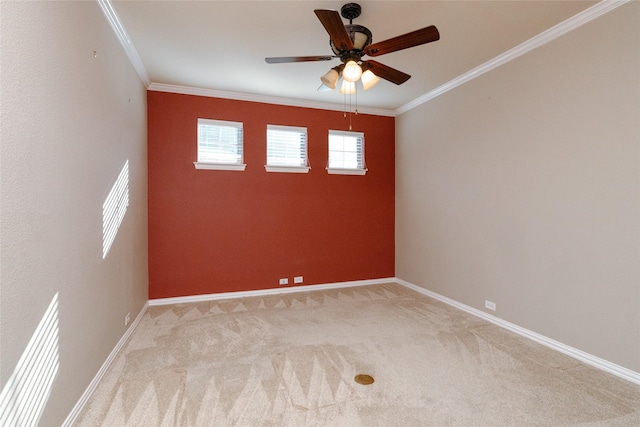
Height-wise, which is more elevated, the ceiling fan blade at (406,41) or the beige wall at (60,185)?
the ceiling fan blade at (406,41)

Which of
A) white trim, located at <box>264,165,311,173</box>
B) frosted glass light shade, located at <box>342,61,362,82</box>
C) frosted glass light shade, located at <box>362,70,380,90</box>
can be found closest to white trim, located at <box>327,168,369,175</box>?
white trim, located at <box>264,165,311,173</box>

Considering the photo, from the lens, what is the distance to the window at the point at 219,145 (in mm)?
4344

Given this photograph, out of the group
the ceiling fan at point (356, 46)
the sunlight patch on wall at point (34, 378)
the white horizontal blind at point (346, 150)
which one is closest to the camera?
the sunlight patch on wall at point (34, 378)

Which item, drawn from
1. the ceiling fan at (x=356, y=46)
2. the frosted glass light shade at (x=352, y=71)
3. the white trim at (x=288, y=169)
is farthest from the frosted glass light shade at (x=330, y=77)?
the white trim at (x=288, y=169)

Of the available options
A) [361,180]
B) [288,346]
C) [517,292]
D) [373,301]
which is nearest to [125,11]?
[288,346]

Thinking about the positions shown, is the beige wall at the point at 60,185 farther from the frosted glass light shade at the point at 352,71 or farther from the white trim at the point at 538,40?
the white trim at the point at 538,40

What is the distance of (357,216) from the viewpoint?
5.14 meters

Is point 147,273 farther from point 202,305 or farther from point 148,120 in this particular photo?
point 148,120

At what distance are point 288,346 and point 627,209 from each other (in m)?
3.13

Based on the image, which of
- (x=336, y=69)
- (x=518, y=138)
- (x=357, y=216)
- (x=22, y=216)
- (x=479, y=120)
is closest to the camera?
(x=22, y=216)

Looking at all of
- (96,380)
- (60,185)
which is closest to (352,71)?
(60,185)

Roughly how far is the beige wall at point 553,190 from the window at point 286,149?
2098 millimetres

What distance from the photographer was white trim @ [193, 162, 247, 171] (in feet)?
14.1

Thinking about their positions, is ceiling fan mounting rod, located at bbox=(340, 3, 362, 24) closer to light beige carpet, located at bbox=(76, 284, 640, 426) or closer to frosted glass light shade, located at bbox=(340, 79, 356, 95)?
frosted glass light shade, located at bbox=(340, 79, 356, 95)
